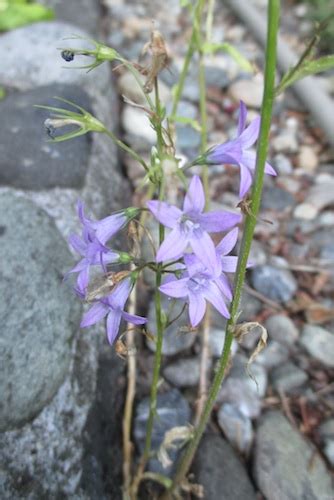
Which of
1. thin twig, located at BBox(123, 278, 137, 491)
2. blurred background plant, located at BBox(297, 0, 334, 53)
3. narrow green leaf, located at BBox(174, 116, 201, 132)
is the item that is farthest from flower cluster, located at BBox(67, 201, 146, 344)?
blurred background plant, located at BBox(297, 0, 334, 53)

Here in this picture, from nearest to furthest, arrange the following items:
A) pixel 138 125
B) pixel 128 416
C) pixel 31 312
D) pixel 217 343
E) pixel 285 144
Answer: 1. pixel 31 312
2. pixel 128 416
3. pixel 217 343
4. pixel 138 125
5. pixel 285 144

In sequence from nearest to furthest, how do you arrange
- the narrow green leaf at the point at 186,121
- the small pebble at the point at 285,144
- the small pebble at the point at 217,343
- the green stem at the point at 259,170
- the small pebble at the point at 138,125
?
the green stem at the point at 259,170
the narrow green leaf at the point at 186,121
the small pebble at the point at 217,343
the small pebble at the point at 138,125
the small pebble at the point at 285,144

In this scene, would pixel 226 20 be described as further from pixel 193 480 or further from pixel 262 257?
pixel 193 480

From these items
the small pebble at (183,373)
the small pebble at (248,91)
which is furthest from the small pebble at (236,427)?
the small pebble at (248,91)

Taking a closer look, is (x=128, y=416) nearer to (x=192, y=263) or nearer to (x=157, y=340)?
(x=157, y=340)

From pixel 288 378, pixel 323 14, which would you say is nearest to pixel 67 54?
pixel 288 378

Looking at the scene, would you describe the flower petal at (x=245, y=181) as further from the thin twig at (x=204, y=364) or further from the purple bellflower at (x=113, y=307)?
the thin twig at (x=204, y=364)

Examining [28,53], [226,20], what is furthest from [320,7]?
[28,53]
